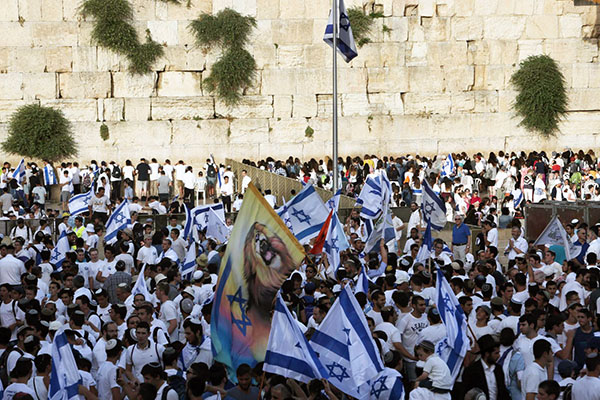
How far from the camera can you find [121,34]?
29453 millimetres

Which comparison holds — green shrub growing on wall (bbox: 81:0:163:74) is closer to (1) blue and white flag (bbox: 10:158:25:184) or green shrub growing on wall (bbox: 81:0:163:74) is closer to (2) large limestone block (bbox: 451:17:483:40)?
(1) blue and white flag (bbox: 10:158:25:184)

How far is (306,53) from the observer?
30.2 m

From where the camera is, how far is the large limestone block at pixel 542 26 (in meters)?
31.0

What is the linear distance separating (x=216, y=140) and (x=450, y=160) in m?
7.90

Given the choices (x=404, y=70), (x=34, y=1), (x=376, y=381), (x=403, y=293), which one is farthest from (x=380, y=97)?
(x=376, y=381)

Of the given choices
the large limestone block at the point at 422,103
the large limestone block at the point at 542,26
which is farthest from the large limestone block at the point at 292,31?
the large limestone block at the point at 542,26

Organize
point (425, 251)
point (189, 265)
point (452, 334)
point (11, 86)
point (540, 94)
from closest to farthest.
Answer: point (452, 334) → point (425, 251) → point (189, 265) → point (11, 86) → point (540, 94)

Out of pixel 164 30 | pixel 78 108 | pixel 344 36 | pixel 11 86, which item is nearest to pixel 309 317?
pixel 344 36

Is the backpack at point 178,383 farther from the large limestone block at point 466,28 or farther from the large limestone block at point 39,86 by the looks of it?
the large limestone block at point 466,28

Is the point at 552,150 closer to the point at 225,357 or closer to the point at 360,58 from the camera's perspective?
the point at 360,58

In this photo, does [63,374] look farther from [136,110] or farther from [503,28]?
[503,28]

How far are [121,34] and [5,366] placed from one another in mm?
22291

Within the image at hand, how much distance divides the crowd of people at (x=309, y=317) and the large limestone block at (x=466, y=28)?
51.2ft

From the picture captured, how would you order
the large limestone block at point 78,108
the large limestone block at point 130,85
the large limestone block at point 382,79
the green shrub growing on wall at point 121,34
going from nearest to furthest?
the green shrub growing on wall at point 121,34, the large limestone block at point 78,108, the large limestone block at point 130,85, the large limestone block at point 382,79
